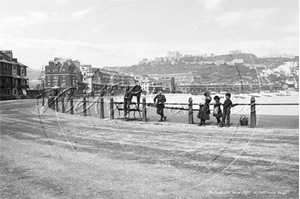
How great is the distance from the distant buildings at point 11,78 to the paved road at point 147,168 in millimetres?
54620

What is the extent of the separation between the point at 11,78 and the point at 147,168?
71.9 m

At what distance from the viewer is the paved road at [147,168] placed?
16.1 ft

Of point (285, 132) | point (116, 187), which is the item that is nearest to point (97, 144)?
point (116, 187)

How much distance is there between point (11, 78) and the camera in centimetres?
7025

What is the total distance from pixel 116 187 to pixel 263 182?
8.54ft

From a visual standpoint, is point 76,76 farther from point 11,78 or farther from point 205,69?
point 11,78

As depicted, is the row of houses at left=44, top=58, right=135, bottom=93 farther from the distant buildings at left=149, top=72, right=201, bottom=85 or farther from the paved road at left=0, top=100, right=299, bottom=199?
the paved road at left=0, top=100, right=299, bottom=199

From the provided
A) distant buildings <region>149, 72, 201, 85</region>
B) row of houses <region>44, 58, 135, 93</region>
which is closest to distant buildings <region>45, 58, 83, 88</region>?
row of houses <region>44, 58, 135, 93</region>

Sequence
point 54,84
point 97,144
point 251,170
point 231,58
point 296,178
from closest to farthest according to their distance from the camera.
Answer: point 231,58
point 54,84
point 296,178
point 251,170
point 97,144

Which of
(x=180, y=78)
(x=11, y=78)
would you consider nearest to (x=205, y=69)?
(x=180, y=78)

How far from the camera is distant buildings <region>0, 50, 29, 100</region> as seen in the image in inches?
2499

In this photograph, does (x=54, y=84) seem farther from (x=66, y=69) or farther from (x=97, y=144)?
(x=97, y=144)

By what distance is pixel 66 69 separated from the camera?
198 inches

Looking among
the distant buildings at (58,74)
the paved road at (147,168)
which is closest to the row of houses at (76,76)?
the distant buildings at (58,74)
